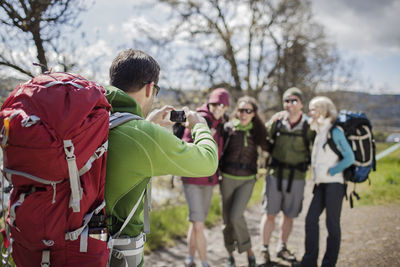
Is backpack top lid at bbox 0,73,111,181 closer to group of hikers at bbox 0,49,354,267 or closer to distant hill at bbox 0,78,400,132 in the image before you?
group of hikers at bbox 0,49,354,267

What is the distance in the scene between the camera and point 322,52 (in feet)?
45.3

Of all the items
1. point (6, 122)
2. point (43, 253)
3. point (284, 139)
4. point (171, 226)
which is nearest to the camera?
point (6, 122)

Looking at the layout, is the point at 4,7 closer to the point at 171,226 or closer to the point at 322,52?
the point at 171,226

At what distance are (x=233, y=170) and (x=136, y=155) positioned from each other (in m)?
2.63

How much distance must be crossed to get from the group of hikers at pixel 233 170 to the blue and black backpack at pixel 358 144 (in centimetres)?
11

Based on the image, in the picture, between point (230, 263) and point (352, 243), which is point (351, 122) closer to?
point (352, 243)

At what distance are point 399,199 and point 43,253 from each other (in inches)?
313

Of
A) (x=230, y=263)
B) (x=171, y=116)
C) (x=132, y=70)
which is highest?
(x=132, y=70)

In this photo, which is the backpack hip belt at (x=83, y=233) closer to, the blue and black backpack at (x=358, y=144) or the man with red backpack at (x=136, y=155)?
the man with red backpack at (x=136, y=155)

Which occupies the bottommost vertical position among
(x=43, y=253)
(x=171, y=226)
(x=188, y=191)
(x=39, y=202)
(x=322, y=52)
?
(x=171, y=226)

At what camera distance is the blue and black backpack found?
3.64 meters

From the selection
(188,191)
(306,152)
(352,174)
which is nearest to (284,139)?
(306,152)

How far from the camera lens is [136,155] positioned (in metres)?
1.52

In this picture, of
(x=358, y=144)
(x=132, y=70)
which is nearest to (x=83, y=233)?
(x=132, y=70)
